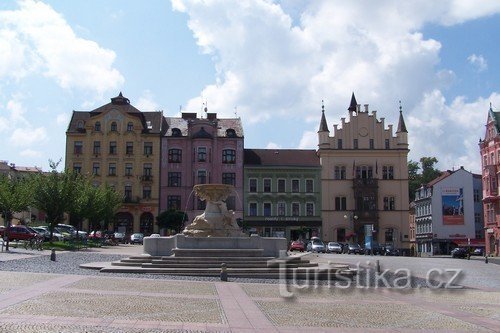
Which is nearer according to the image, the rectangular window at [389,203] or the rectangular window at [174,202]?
the rectangular window at [174,202]

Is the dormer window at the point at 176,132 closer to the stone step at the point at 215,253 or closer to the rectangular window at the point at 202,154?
the rectangular window at the point at 202,154

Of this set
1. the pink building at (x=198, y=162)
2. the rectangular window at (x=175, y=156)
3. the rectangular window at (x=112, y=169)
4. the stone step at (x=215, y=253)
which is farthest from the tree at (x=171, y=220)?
the stone step at (x=215, y=253)

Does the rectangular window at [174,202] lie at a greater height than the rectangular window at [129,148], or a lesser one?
lesser

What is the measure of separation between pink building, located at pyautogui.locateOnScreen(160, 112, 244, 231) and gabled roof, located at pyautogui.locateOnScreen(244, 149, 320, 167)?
288 centimetres

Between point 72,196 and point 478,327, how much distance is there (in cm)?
3952

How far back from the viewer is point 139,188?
7575 cm

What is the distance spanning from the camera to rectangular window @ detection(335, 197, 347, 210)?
76750 millimetres

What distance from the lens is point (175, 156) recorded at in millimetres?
76438

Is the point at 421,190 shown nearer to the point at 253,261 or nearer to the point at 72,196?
the point at 72,196

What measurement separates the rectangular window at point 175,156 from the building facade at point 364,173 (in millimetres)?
18314

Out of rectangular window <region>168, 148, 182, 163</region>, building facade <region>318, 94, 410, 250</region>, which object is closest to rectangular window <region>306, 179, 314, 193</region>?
building facade <region>318, 94, 410, 250</region>

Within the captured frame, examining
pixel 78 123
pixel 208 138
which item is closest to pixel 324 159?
pixel 208 138

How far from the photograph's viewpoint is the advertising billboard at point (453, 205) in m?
83.0

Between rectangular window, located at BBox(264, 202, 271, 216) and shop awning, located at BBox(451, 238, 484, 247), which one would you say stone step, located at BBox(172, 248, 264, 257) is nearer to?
rectangular window, located at BBox(264, 202, 271, 216)
